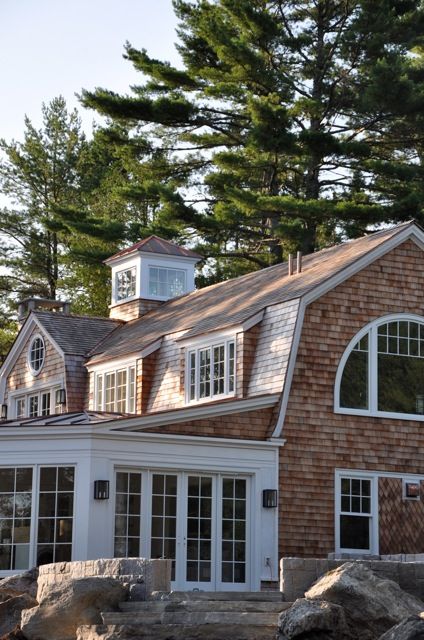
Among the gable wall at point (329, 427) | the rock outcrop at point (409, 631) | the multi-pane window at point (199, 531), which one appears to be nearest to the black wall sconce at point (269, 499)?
the gable wall at point (329, 427)

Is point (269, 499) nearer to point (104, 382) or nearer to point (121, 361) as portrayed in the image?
point (121, 361)

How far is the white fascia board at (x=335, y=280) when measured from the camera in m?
21.7

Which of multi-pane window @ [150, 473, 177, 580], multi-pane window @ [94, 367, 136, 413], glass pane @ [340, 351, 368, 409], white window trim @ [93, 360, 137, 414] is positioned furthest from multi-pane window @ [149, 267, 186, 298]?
multi-pane window @ [150, 473, 177, 580]

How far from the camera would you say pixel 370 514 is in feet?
72.3

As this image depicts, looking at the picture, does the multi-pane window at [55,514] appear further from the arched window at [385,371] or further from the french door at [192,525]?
the arched window at [385,371]

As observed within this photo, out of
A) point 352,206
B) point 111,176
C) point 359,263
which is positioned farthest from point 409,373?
point 111,176

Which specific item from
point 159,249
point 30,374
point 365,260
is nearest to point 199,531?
point 365,260

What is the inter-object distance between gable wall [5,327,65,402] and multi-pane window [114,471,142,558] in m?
7.89

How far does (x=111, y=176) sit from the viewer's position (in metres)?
45.9

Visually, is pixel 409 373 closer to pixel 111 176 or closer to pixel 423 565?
pixel 423 565

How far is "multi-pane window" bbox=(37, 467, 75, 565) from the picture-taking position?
20109 mm

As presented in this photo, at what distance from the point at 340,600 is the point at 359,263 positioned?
935cm

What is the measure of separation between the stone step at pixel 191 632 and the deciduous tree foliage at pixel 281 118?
2182cm

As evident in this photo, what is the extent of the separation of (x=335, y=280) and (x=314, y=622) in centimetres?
968
